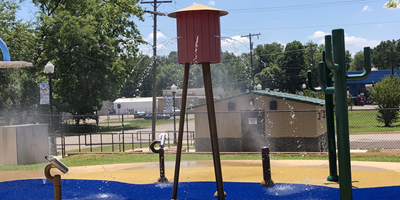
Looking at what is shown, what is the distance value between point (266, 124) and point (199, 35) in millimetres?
8716

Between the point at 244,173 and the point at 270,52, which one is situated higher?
the point at 270,52

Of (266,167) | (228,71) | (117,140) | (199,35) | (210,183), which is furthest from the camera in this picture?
(228,71)

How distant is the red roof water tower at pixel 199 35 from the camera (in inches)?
241

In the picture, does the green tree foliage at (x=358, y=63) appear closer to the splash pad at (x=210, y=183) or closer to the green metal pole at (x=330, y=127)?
the splash pad at (x=210, y=183)

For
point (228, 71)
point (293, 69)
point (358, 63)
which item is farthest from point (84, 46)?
point (358, 63)

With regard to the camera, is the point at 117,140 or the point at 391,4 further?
the point at 117,140

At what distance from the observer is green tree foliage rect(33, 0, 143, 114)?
31750mm

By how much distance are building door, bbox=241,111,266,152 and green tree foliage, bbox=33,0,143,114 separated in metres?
20.2

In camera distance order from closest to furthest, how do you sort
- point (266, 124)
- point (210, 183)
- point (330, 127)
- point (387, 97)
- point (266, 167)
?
point (266, 167), point (330, 127), point (210, 183), point (266, 124), point (387, 97)

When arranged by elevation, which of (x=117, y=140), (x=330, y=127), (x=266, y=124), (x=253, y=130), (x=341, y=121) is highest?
(x=341, y=121)

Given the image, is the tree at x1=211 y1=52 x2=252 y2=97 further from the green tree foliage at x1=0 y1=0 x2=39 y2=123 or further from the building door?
the green tree foliage at x1=0 y1=0 x2=39 y2=123

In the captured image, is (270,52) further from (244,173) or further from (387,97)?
(244,173)

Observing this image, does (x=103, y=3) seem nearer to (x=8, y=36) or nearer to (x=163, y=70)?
(x=8, y=36)

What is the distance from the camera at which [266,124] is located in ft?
46.9
